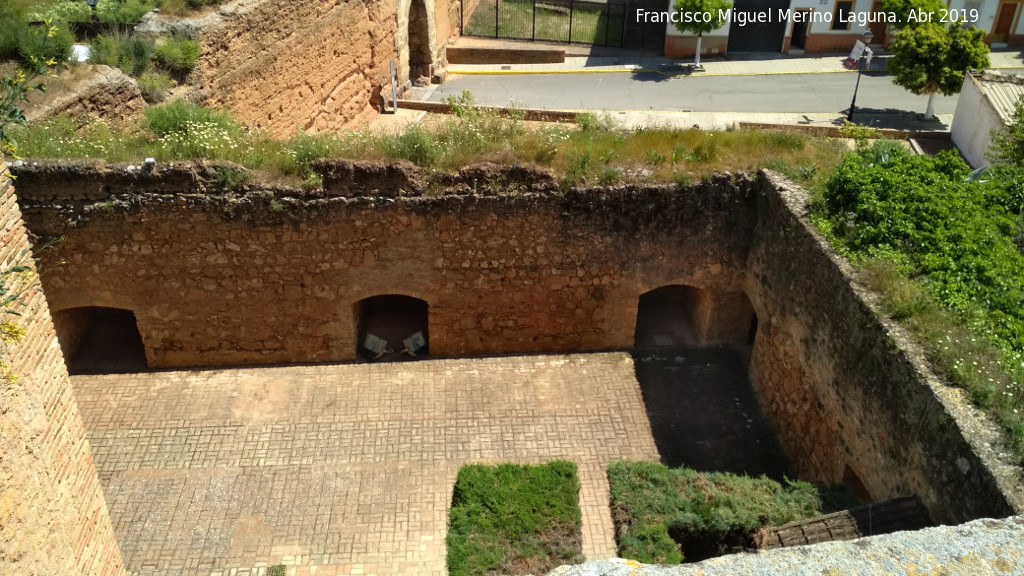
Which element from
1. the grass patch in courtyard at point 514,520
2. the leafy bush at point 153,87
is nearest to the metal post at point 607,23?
the leafy bush at point 153,87

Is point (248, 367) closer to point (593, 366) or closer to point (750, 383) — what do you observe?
point (593, 366)

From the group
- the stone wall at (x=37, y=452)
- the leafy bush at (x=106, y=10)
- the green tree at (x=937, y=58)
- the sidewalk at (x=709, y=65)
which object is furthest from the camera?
the sidewalk at (x=709, y=65)

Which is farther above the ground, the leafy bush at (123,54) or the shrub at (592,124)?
the leafy bush at (123,54)

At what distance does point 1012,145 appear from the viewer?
12305 mm

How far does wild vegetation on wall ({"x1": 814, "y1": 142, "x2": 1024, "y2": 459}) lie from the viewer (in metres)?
6.54

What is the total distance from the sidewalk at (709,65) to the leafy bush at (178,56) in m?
11.7

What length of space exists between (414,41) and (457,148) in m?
12.0

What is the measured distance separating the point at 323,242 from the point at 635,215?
4.09 m

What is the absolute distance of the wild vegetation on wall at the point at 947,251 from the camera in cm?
654

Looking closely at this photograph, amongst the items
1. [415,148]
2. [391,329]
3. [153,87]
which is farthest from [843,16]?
[153,87]

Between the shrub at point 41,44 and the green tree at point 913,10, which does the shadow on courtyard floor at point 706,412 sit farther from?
the green tree at point 913,10

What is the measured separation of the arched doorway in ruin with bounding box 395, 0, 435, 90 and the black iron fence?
4629 millimetres

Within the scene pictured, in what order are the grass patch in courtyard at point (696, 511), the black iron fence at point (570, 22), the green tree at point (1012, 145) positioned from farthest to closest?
the black iron fence at point (570, 22) → the green tree at point (1012, 145) → the grass patch in courtyard at point (696, 511)

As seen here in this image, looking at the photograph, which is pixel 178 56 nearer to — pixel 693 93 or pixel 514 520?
pixel 514 520
